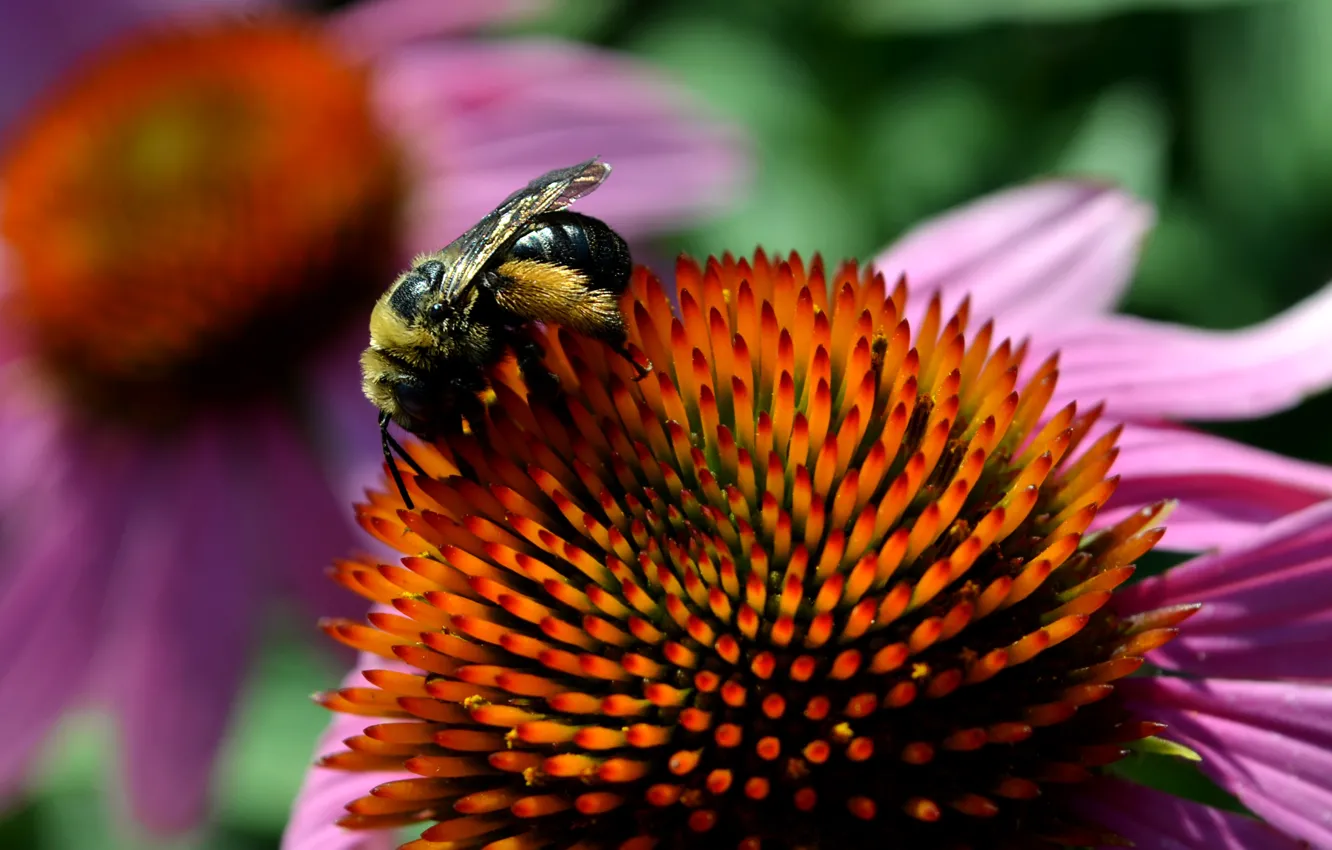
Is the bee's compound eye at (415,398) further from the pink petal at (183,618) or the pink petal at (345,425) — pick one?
the pink petal at (183,618)

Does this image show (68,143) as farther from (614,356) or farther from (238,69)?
(614,356)

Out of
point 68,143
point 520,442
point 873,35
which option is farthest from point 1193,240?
point 68,143

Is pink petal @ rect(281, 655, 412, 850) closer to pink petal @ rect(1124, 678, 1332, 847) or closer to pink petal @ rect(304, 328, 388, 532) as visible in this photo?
pink petal @ rect(1124, 678, 1332, 847)

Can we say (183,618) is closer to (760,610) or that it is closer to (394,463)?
(394,463)

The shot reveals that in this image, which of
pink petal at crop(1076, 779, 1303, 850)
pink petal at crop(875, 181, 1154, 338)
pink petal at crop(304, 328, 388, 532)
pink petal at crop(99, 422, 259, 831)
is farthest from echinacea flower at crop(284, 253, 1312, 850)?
pink petal at crop(99, 422, 259, 831)

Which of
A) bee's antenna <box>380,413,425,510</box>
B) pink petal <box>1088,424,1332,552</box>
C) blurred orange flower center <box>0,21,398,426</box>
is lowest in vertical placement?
pink petal <box>1088,424,1332,552</box>

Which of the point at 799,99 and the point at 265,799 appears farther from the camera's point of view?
Result: the point at 799,99

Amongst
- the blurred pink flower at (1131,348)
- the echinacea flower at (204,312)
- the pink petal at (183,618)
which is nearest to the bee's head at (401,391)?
the blurred pink flower at (1131,348)
